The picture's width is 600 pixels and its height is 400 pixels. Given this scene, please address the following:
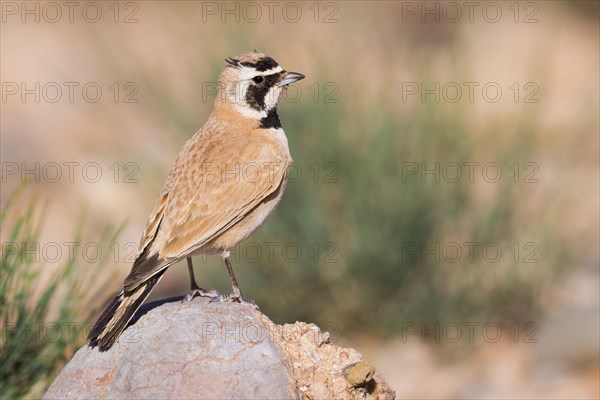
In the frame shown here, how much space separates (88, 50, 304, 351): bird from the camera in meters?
5.71

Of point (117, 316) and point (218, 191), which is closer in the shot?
point (117, 316)

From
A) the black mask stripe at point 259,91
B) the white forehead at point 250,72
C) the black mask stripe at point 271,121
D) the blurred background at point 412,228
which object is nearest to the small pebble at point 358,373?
the black mask stripe at point 271,121

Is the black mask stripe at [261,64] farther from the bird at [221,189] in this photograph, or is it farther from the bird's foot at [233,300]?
the bird's foot at [233,300]

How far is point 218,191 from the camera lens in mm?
6402

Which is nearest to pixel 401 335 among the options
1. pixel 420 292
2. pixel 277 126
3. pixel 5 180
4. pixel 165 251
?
pixel 420 292

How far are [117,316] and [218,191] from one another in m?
1.25

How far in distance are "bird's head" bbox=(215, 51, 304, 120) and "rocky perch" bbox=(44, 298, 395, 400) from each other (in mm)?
1760

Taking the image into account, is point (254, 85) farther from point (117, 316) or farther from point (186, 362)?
point (186, 362)

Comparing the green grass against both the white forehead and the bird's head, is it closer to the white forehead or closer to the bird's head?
the bird's head

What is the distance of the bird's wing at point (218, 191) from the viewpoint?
614 centimetres

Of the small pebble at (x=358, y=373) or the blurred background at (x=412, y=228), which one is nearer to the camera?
the small pebble at (x=358, y=373)

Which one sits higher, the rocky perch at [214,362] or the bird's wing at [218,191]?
the bird's wing at [218,191]

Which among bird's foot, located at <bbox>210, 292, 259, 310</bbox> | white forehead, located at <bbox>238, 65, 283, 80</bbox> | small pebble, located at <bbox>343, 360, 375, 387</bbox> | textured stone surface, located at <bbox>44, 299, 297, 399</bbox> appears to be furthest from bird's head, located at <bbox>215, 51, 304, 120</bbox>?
small pebble, located at <bbox>343, 360, 375, 387</bbox>

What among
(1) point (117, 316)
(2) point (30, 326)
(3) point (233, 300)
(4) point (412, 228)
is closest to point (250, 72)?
(3) point (233, 300)
